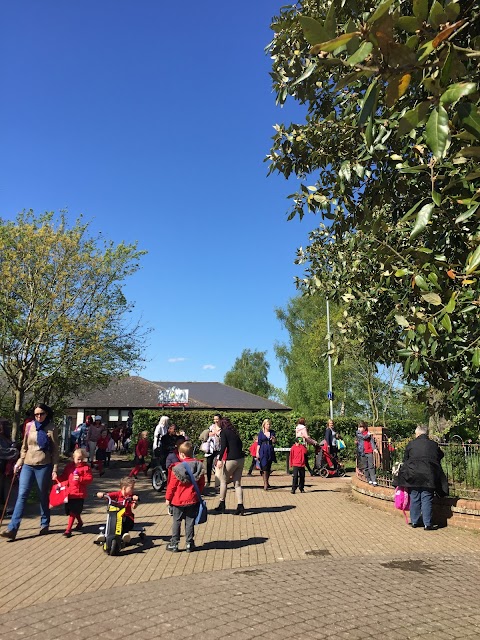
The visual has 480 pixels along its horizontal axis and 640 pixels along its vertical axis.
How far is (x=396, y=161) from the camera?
5.53m

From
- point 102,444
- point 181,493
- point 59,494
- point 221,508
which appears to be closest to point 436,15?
point 181,493

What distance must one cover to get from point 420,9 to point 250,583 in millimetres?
5027

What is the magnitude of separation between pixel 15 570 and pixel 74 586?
0.93 meters

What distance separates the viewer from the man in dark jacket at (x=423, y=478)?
825cm

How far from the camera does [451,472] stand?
9289mm

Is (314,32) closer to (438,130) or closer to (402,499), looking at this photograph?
(438,130)

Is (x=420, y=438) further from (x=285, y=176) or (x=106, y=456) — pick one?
(x=106, y=456)

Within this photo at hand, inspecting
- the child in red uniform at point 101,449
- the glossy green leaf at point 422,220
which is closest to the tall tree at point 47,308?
the child in red uniform at point 101,449

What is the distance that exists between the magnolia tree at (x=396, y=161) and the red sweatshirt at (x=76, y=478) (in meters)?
4.25

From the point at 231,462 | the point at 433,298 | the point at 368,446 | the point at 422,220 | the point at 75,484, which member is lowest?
the point at 75,484

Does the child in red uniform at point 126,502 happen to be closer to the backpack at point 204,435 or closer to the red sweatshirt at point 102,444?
the backpack at point 204,435

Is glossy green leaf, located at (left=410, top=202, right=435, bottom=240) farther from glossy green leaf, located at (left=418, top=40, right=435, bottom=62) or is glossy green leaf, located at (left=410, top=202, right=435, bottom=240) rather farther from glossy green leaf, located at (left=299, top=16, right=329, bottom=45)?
glossy green leaf, located at (left=299, top=16, right=329, bottom=45)

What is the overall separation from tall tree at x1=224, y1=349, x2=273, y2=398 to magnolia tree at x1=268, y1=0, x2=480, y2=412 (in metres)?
72.5

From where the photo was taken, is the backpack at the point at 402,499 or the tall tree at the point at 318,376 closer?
the backpack at the point at 402,499
